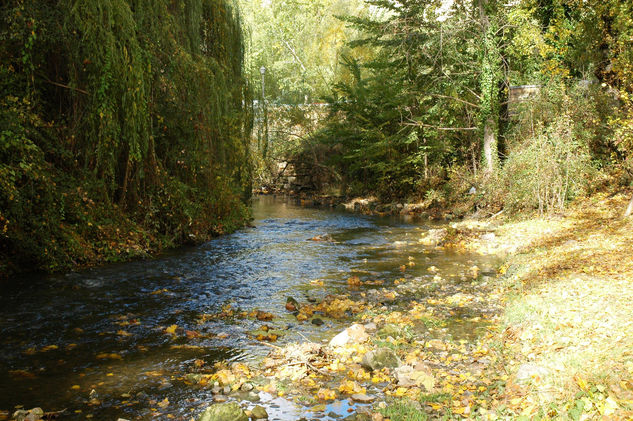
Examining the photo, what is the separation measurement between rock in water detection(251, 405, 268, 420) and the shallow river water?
0.45 ft

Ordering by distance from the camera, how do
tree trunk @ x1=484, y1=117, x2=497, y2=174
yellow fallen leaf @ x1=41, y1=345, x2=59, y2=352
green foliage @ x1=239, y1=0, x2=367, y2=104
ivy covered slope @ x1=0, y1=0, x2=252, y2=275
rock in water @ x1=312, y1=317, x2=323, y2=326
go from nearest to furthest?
A: yellow fallen leaf @ x1=41, y1=345, x2=59, y2=352, rock in water @ x1=312, y1=317, x2=323, y2=326, ivy covered slope @ x1=0, y1=0, x2=252, y2=275, tree trunk @ x1=484, y1=117, x2=497, y2=174, green foliage @ x1=239, y1=0, x2=367, y2=104

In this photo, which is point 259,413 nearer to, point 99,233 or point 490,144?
point 99,233

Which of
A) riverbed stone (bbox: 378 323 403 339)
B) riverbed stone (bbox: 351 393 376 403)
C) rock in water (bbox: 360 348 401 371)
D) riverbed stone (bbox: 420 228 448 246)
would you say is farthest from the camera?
riverbed stone (bbox: 420 228 448 246)

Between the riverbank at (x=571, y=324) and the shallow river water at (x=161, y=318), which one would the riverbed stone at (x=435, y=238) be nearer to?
the shallow river water at (x=161, y=318)

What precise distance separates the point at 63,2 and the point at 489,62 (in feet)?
46.9

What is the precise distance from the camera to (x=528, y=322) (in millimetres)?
6367

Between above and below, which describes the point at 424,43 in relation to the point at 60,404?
above

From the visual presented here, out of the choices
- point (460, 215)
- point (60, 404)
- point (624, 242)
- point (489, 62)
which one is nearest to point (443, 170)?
point (460, 215)

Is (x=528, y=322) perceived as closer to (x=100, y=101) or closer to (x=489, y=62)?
(x=100, y=101)

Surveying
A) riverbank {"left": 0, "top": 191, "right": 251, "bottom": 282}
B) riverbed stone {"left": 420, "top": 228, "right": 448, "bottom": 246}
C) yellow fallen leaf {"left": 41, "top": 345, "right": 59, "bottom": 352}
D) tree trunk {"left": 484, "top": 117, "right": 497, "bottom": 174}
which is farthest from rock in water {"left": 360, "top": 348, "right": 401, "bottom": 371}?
tree trunk {"left": 484, "top": 117, "right": 497, "bottom": 174}

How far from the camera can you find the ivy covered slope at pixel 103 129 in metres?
8.35

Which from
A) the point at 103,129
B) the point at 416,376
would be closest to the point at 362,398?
the point at 416,376

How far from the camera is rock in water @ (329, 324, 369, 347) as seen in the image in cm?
642

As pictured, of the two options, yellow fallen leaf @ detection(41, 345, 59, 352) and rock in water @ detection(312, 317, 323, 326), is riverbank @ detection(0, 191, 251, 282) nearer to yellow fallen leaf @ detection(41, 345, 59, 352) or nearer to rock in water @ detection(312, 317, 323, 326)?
yellow fallen leaf @ detection(41, 345, 59, 352)
